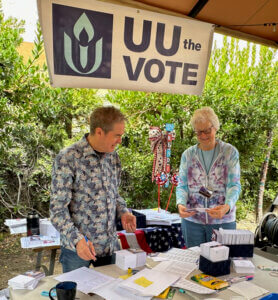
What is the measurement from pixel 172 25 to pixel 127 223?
1.48 m

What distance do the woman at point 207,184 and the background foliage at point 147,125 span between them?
Result: 2315mm

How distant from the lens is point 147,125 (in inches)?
223

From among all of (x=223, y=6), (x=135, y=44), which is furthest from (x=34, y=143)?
(x=223, y=6)

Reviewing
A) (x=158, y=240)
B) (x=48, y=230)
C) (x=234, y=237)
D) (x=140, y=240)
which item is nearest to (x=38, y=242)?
(x=48, y=230)

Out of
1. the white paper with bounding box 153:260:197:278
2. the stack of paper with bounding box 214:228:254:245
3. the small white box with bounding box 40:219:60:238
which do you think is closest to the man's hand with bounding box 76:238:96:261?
the white paper with bounding box 153:260:197:278

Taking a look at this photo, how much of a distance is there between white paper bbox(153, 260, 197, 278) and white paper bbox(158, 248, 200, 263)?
0.07 metres

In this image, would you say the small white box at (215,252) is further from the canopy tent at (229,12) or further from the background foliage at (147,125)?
the background foliage at (147,125)

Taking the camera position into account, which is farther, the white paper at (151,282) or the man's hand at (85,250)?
the man's hand at (85,250)

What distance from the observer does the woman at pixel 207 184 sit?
228 cm

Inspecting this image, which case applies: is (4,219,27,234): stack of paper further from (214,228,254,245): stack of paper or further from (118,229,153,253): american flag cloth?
(214,228,254,245): stack of paper

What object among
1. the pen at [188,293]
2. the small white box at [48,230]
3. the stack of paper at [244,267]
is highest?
the stack of paper at [244,267]

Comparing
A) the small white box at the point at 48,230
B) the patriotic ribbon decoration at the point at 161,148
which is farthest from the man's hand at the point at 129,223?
the patriotic ribbon decoration at the point at 161,148

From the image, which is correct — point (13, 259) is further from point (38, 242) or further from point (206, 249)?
point (206, 249)

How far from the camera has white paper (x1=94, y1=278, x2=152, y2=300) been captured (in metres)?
1.44
